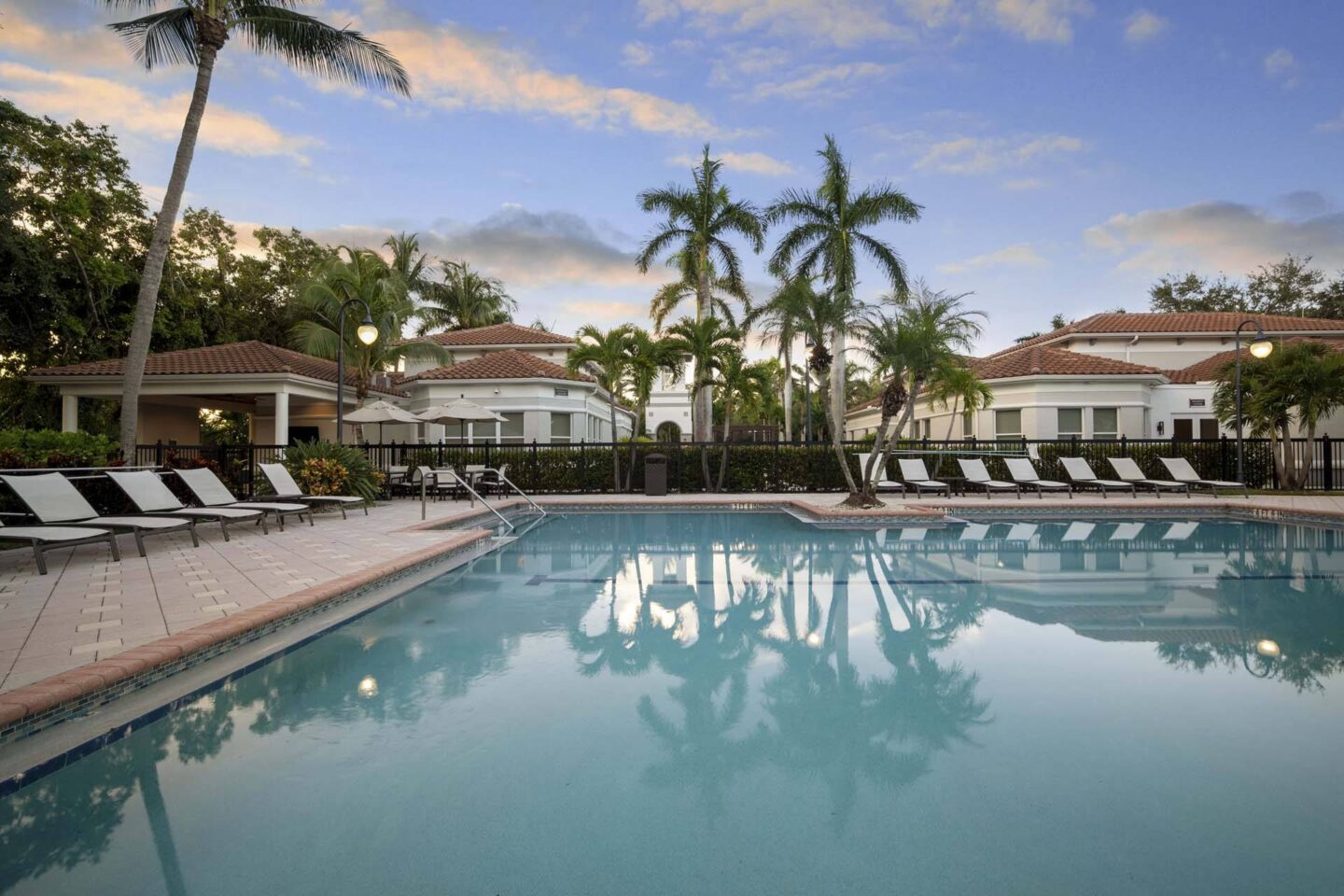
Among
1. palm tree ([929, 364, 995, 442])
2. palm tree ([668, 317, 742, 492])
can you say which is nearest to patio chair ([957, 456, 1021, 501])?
palm tree ([929, 364, 995, 442])

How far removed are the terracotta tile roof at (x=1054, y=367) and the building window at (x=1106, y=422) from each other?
135 cm

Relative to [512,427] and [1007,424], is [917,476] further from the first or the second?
[512,427]

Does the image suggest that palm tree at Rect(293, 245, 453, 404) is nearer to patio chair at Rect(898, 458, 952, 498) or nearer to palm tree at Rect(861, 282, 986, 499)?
palm tree at Rect(861, 282, 986, 499)

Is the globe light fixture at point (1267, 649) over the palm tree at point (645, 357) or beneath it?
beneath

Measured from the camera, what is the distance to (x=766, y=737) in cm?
370

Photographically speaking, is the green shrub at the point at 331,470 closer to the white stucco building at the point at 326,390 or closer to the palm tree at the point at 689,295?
the white stucco building at the point at 326,390

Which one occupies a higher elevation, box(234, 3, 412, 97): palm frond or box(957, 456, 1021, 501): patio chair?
box(234, 3, 412, 97): palm frond

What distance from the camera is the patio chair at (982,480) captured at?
1762 cm

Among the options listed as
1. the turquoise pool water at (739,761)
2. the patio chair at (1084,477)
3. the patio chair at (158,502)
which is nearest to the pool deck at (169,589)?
the patio chair at (158,502)

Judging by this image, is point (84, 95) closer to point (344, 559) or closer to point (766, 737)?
point (344, 559)

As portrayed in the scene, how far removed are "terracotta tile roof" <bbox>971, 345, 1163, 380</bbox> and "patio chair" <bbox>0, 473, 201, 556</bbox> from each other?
82.6 ft

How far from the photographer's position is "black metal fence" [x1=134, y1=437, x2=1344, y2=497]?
1984 centimetres

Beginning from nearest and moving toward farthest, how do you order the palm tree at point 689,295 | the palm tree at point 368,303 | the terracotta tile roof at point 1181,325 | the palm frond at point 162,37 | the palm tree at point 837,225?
the palm frond at point 162,37, the palm tree at point 368,303, the palm tree at point 837,225, the palm tree at point 689,295, the terracotta tile roof at point 1181,325

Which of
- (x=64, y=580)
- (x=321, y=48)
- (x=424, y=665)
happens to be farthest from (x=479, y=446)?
(x=424, y=665)
